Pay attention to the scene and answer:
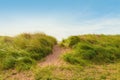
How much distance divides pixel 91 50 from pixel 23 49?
2.77 meters

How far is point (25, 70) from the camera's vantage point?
10.3 metres

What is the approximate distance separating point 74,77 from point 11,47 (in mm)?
3486

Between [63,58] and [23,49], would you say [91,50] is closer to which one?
[63,58]

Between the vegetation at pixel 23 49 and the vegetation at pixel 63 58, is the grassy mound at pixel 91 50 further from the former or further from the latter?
the vegetation at pixel 23 49

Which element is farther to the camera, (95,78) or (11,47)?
(11,47)

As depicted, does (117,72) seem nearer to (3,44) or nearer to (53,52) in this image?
(53,52)

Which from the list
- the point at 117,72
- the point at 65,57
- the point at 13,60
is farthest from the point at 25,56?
the point at 117,72

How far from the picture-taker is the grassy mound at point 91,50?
11.3m

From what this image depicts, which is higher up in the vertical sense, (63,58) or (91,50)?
(91,50)

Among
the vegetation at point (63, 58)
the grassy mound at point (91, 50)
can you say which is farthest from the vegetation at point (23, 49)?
the grassy mound at point (91, 50)

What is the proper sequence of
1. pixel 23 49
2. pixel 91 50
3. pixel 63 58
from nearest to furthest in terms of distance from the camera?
pixel 63 58, pixel 23 49, pixel 91 50

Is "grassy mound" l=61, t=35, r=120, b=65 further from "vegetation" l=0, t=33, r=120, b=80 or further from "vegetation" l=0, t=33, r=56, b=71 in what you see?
"vegetation" l=0, t=33, r=56, b=71

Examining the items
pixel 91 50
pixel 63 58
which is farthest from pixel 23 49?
pixel 91 50

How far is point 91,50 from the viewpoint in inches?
465
